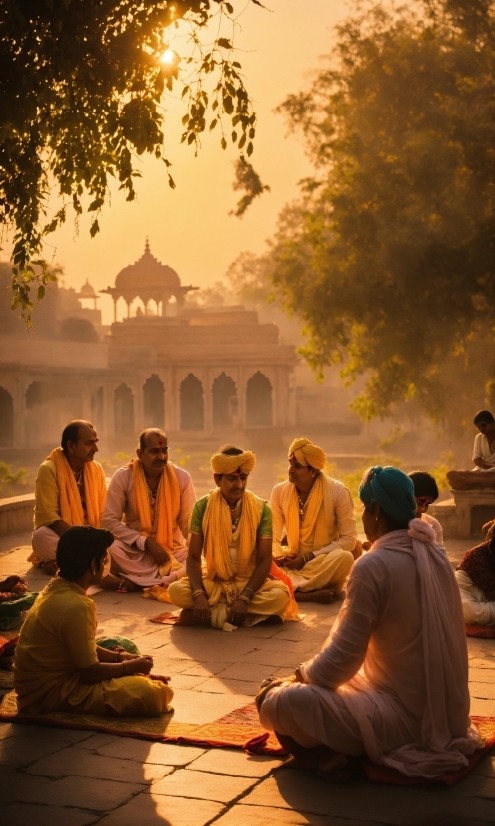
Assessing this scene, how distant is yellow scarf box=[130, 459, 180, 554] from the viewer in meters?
8.32

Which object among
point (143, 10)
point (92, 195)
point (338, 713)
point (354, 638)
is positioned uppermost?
point (143, 10)

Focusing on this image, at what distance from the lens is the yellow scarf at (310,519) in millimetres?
7973

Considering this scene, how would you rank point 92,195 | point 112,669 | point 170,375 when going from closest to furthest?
point 112,669 → point 92,195 → point 170,375

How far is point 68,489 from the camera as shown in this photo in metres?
8.44

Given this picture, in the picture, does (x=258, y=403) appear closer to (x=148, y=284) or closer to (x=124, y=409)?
(x=124, y=409)

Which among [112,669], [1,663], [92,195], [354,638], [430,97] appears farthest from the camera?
[430,97]

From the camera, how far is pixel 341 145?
20.0 m

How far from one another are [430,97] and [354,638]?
17.1 m

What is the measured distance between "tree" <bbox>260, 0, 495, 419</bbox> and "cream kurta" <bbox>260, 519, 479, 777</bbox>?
1412 cm

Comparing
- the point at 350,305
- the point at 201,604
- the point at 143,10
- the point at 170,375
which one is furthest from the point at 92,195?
the point at 170,375

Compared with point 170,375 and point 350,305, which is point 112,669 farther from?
point 170,375

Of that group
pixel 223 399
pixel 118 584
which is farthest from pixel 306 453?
pixel 223 399

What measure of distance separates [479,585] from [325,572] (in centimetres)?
141

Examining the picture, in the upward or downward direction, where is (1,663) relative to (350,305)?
downward
